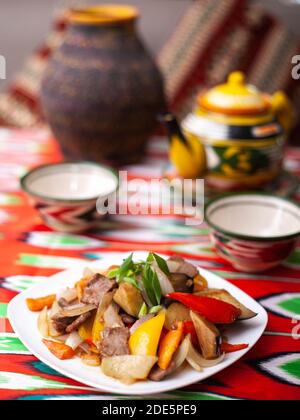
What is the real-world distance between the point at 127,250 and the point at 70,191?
21 centimetres

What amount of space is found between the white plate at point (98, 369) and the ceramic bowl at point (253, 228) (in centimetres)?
6

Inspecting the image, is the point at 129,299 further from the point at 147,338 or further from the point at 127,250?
the point at 127,250

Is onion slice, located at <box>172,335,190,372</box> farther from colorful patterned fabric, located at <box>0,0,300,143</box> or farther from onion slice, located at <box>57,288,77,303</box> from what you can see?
colorful patterned fabric, located at <box>0,0,300,143</box>

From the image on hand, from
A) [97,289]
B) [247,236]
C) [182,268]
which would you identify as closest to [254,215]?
[247,236]

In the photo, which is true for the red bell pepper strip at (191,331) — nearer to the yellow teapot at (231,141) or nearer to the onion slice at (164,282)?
the onion slice at (164,282)

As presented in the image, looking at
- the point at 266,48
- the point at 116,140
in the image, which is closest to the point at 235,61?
the point at 266,48

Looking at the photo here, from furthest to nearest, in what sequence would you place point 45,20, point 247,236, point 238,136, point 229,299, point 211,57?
point 45,20 → point 211,57 → point 238,136 → point 247,236 → point 229,299

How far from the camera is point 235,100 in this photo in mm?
1098

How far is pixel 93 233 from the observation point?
1.04 meters

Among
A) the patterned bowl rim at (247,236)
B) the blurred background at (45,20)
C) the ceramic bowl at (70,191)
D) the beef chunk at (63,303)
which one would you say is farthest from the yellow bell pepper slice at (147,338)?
the blurred background at (45,20)

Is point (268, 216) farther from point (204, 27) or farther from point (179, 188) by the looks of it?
point (204, 27)

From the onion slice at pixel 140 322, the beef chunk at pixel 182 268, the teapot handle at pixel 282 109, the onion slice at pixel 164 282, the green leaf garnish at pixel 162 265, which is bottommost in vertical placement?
the onion slice at pixel 140 322

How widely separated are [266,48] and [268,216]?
100 centimetres

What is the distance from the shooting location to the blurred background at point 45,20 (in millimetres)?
2016
